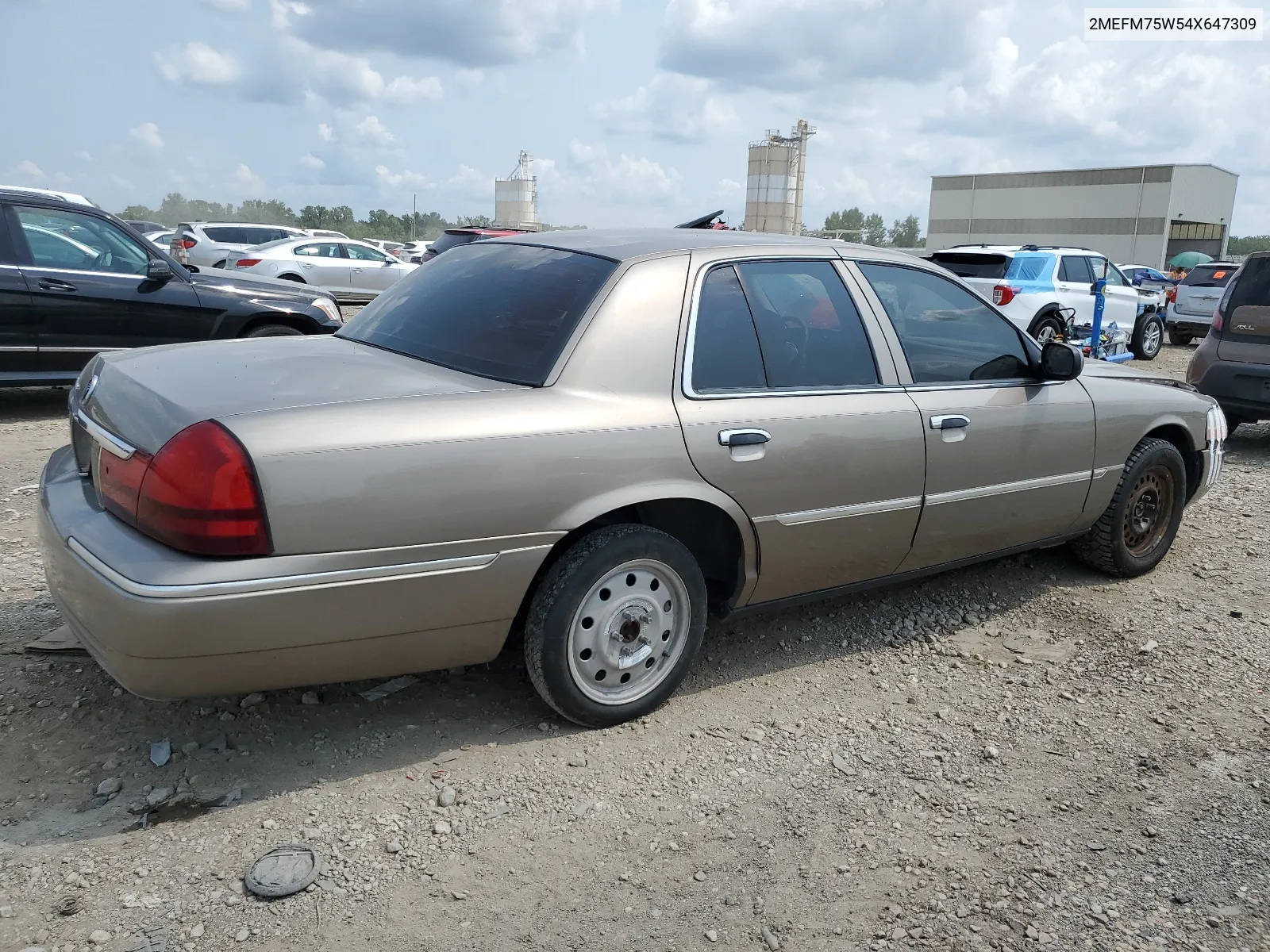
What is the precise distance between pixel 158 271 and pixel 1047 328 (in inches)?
429

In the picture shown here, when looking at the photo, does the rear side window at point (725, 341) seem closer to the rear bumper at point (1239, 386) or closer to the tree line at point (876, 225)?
the rear bumper at point (1239, 386)

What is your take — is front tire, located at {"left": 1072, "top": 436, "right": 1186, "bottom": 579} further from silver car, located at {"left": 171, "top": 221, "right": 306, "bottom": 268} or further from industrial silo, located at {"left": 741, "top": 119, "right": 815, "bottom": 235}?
industrial silo, located at {"left": 741, "top": 119, "right": 815, "bottom": 235}

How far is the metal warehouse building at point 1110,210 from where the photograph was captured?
67000 mm

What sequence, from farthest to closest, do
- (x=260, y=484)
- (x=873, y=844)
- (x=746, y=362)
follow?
(x=746, y=362) < (x=873, y=844) < (x=260, y=484)

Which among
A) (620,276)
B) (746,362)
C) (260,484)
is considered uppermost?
(620,276)

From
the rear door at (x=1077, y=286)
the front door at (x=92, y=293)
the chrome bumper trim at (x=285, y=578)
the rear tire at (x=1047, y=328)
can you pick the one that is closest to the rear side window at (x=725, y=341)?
the chrome bumper trim at (x=285, y=578)

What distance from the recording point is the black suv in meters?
7.53

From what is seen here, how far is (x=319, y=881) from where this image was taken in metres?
2.62

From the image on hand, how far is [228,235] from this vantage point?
2217 centimetres

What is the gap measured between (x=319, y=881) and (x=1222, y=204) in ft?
273

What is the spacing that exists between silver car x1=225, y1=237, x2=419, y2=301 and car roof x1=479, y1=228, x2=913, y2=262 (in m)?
14.0

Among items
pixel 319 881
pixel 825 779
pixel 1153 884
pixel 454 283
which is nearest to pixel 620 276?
pixel 454 283

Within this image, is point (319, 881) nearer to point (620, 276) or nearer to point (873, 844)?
point (873, 844)

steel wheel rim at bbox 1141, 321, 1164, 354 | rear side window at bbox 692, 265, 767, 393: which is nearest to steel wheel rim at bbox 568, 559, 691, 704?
rear side window at bbox 692, 265, 767, 393
